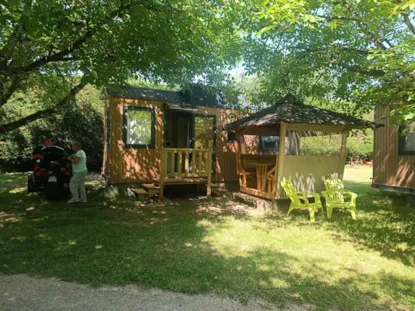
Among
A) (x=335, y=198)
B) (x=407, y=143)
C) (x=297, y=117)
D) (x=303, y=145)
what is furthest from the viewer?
(x=407, y=143)

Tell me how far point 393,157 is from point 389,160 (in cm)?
18

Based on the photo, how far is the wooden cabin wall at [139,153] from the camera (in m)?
8.94

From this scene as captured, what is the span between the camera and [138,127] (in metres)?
9.31

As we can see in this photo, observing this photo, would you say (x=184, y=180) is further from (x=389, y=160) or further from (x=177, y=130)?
(x=389, y=160)

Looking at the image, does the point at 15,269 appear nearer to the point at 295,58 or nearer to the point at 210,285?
the point at 210,285

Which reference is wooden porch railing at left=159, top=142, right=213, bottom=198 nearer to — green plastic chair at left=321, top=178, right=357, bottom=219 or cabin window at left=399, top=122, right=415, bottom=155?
green plastic chair at left=321, top=178, right=357, bottom=219

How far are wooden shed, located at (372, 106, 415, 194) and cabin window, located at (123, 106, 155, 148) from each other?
22.1 feet

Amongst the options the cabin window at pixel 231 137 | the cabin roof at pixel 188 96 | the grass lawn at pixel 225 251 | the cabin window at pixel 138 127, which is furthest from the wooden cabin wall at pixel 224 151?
the grass lawn at pixel 225 251

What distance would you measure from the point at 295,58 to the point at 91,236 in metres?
5.95

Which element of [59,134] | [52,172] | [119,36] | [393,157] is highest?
[119,36]

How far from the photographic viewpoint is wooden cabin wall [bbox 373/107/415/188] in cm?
860

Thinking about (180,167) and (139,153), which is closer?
(180,167)

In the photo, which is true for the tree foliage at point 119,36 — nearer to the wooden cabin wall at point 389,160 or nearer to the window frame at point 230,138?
the window frame at point 230,138

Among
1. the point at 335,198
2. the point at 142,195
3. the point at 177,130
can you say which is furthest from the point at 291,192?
the point at 177,130
